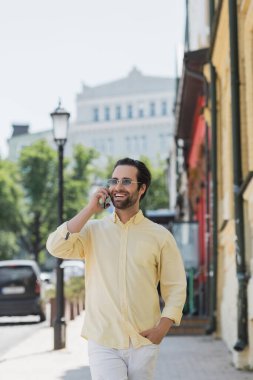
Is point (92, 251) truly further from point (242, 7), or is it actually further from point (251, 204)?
point (242, 7)

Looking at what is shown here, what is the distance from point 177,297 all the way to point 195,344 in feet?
31.4

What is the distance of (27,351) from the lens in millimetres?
13805

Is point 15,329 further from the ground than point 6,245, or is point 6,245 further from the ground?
point 15,329

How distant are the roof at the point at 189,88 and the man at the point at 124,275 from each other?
12974mm

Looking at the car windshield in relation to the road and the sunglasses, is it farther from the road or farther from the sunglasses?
the sunglasses

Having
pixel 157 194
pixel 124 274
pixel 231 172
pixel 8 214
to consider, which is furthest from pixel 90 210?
pixel 157 194

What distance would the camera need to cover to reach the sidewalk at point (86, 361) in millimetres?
9877

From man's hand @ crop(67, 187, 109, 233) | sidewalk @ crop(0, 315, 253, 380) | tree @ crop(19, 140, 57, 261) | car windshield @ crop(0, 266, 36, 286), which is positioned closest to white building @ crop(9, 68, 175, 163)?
tree @ crop(19, 140, 57, 261)

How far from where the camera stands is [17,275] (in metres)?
22.3

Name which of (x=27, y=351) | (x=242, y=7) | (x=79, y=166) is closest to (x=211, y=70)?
(x=242, y=7)

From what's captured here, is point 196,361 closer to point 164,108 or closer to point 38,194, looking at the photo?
point 38,194

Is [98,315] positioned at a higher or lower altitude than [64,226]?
lower

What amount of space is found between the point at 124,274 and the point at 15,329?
53.6 ft

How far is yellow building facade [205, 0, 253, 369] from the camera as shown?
1030 cm
